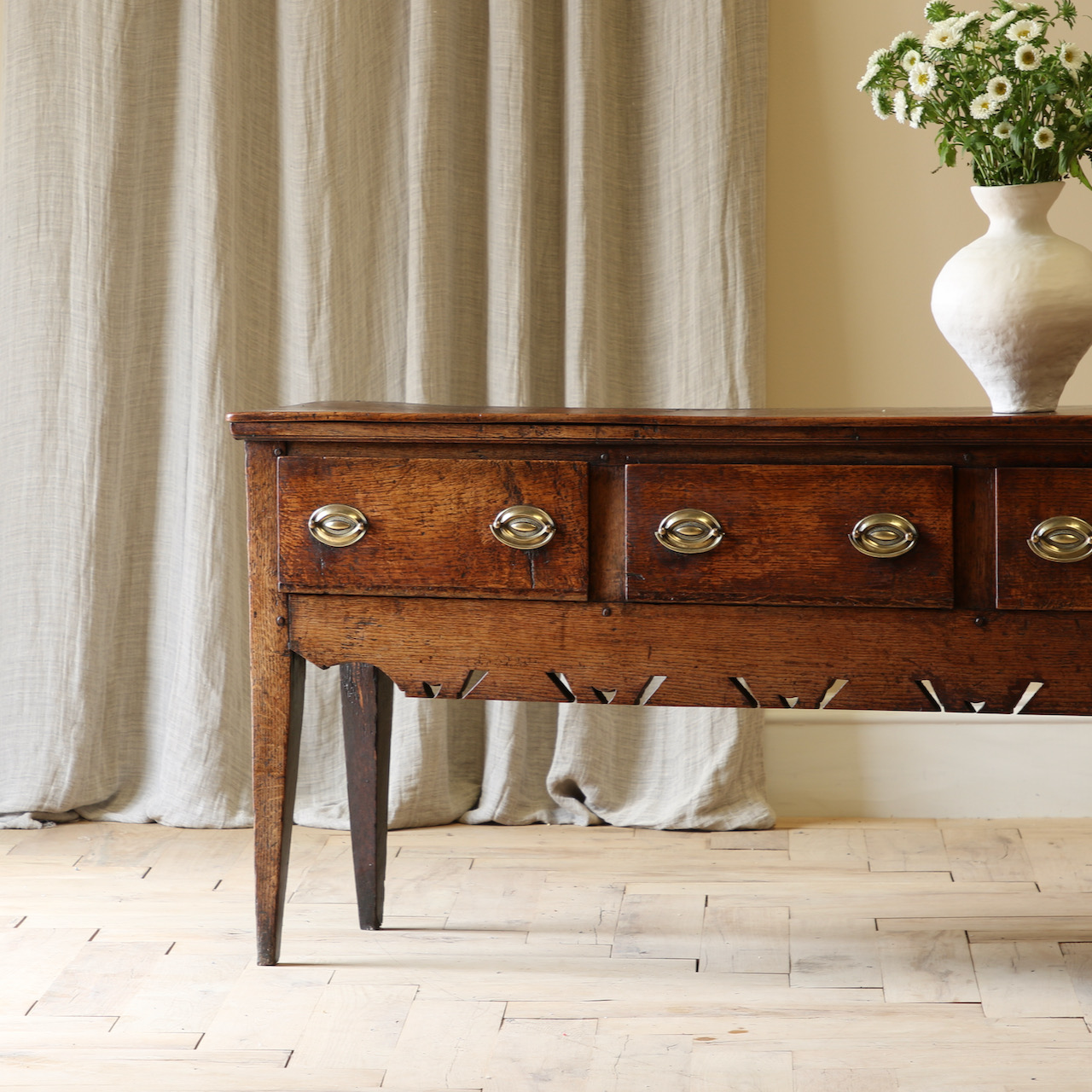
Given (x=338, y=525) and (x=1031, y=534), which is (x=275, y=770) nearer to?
(x=338, y=525)

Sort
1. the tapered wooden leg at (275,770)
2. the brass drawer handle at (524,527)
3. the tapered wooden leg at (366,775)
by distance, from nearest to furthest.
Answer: the brass drawer handle at (524,527) → the tapered wooden leg at (275,770) → the tapered wooden leg at (366,775)

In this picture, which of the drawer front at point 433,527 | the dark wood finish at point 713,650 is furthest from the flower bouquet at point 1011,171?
the drawer front at point 433,527

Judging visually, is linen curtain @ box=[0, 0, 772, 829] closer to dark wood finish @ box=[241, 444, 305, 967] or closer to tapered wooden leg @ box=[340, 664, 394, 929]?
tapered wooden leg @ box=[340, 664, 394, 929]

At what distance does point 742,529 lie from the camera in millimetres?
1336

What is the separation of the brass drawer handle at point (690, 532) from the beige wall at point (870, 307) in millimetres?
870

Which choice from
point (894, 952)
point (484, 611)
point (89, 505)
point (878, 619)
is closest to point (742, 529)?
point (878, 619)

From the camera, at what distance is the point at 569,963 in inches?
61.6

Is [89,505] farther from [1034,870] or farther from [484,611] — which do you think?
[1034,870]

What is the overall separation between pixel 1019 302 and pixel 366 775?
982 mm

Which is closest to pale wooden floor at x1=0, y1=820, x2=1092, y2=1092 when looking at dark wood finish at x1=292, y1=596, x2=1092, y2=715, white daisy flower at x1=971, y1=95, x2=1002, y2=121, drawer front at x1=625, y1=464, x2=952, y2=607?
dark wood finish at x1=292, y1=596, x2=1092, y2=715

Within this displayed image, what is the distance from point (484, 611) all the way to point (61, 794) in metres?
1.09

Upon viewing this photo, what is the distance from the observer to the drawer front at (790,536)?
130cm

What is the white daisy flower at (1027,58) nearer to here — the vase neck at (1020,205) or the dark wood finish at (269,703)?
the vase neck at (1020,205)

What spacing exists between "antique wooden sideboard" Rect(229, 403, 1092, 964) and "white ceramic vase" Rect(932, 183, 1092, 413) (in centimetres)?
6
